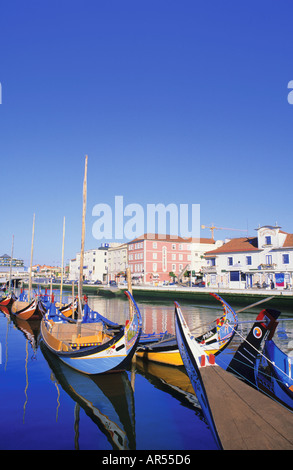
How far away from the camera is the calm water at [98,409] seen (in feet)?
24.6

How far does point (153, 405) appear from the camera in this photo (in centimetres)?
965

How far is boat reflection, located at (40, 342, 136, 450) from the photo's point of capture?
7.90 meters

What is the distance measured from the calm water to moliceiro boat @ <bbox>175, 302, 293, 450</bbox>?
1368mm

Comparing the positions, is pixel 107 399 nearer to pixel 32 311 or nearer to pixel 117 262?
pixel 32 311

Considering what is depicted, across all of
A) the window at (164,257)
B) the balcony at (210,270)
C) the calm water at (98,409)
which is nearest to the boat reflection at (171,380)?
the calm water at (98,409)

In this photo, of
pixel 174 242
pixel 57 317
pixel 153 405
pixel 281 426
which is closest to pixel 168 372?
pixel 153 405

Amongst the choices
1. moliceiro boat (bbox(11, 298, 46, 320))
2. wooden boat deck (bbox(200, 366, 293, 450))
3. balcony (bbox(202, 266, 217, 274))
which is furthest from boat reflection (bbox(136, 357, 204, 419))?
balcony (bbox(202, 266, 217, 274))

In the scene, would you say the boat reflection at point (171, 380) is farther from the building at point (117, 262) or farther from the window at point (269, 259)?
the building at point (117, 262)

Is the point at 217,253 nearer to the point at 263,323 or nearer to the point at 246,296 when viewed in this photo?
the point at 246,296

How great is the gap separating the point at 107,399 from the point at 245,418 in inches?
215

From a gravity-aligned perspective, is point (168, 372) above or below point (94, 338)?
below

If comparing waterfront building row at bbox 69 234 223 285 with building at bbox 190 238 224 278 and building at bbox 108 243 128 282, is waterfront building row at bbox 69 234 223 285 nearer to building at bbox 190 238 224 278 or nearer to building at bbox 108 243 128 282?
building at bbox 190 238 224 278
